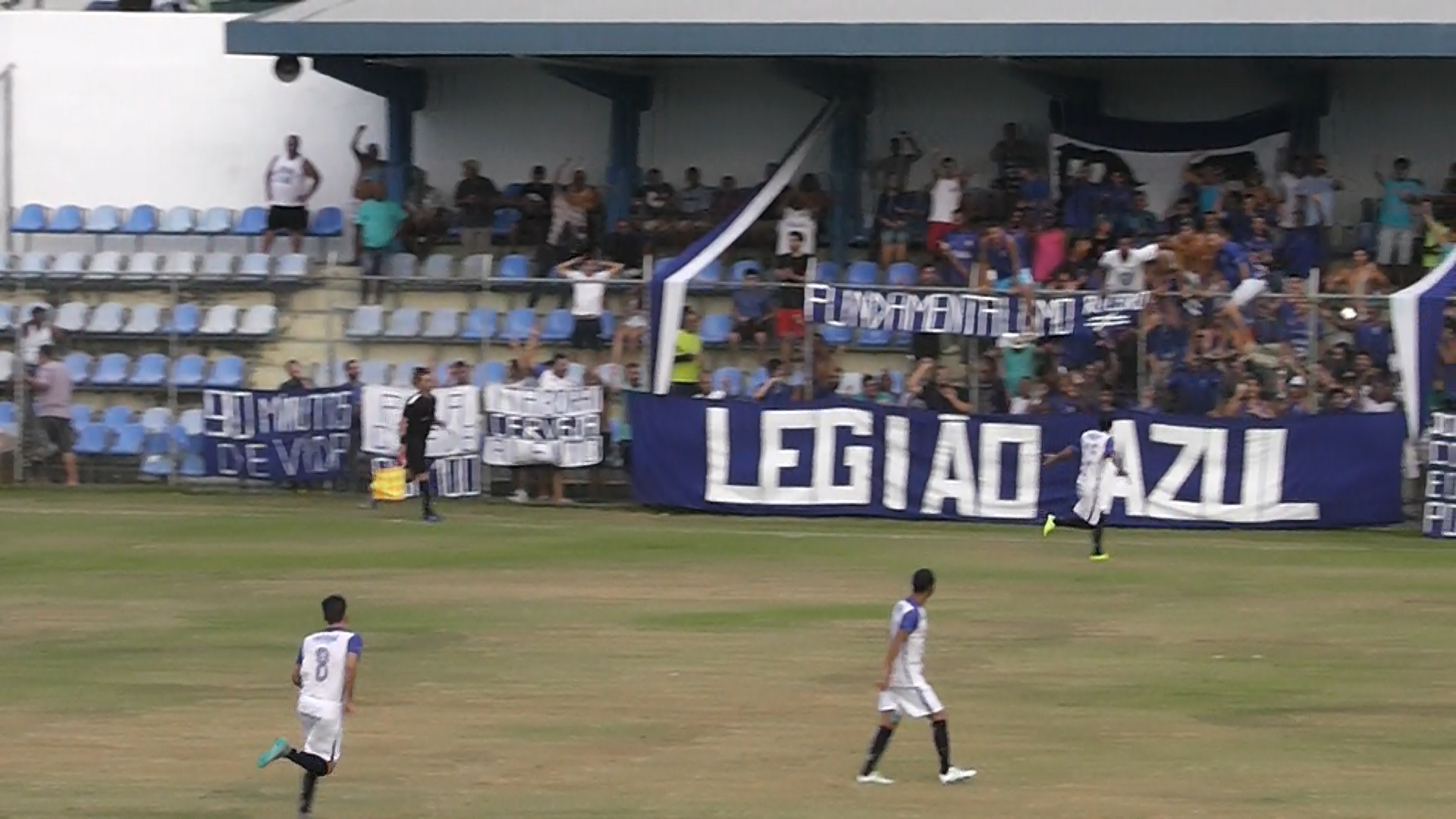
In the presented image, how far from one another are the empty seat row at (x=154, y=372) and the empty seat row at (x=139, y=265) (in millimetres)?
1231

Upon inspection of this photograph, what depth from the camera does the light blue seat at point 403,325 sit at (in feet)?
97.7

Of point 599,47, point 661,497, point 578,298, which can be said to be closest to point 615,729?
point 661,497

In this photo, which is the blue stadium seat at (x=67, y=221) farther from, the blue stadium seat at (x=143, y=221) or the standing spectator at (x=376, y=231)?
the standing spectator at (x=376, y=231)

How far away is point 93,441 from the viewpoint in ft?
98.1

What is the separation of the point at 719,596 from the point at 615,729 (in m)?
5.43

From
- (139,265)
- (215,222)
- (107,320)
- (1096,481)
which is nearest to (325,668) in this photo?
(1096,481)

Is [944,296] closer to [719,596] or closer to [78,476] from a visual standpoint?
[719,596]

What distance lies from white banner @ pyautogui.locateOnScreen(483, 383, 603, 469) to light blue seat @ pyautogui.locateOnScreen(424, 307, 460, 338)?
2022mm

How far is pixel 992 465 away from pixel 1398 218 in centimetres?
693

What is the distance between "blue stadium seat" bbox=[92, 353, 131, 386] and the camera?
30531mm

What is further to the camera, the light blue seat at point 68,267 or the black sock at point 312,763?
the light blue seat at point 68,267

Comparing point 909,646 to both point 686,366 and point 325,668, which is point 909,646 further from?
point 686,366

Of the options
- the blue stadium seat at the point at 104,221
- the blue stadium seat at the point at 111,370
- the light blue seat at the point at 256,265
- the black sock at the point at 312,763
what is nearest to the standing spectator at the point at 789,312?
the light blue seat at the point at 256,265

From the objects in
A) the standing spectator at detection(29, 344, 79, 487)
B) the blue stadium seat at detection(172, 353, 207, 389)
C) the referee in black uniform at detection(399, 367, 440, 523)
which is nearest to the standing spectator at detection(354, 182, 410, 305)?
the blue stadium seat at detection(172, 353, 207, 389)
